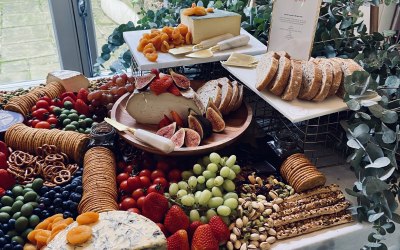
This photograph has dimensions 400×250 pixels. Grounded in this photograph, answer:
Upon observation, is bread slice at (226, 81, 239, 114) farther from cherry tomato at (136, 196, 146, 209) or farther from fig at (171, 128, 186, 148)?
cherry tomato at (136, 196, 146, 209)

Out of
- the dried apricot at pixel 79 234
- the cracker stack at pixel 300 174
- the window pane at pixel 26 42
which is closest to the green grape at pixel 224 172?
the cracker stack at pixel 300 174

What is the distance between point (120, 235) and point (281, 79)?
28.5 inches

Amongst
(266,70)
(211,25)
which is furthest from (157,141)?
(211,25)

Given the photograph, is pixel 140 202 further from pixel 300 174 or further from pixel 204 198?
pixel 300 174

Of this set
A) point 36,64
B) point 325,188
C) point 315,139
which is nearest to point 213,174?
point 325,188

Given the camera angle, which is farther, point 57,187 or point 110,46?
point 110,46

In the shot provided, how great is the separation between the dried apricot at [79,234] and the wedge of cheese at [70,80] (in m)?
1.04

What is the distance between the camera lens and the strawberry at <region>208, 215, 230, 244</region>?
3.43 feet

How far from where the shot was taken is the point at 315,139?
1.43 metres

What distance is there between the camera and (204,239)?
100 cm

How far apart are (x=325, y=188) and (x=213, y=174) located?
36 cm

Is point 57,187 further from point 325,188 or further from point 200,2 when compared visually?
point 200,2

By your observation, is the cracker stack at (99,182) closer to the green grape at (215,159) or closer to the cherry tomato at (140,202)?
the cherry tomato at (140,202)

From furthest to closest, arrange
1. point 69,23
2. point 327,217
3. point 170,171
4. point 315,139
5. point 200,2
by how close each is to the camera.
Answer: point 69,23, point 200,2, point 315,139, point 170,171, point 327,217
